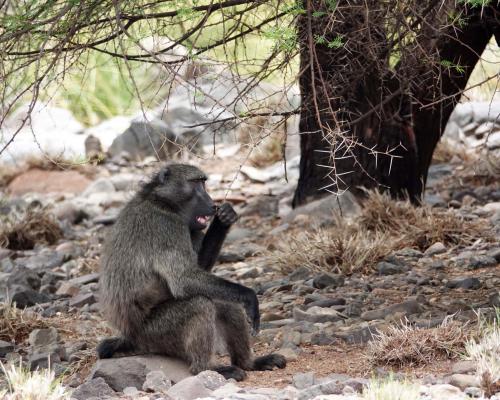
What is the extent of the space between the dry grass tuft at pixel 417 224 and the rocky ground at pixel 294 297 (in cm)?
3

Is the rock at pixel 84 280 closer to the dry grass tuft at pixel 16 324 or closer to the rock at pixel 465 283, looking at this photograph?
the dry grass tuft at pixel 16 324

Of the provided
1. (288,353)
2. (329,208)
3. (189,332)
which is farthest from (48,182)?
(189,332)

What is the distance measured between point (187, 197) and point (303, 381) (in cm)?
141

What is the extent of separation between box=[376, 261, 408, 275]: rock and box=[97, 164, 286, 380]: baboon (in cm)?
213

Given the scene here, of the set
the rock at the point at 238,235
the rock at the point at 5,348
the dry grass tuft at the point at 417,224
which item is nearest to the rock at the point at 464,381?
the rock at the point at 5,348

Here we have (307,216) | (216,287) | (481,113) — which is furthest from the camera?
(481,113)

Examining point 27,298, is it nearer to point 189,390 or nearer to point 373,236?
point 373,236

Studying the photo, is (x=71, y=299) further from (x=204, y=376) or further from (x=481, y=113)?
(x=481, y=113)

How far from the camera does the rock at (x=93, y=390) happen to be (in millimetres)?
4387

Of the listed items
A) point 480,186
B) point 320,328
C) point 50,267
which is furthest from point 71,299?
point 480,186

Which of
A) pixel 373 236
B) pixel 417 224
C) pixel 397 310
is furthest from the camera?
pixel 417 224

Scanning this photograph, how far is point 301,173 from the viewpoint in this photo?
9195mm

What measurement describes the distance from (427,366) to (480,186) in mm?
5792

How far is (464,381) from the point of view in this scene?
393 centimetres
